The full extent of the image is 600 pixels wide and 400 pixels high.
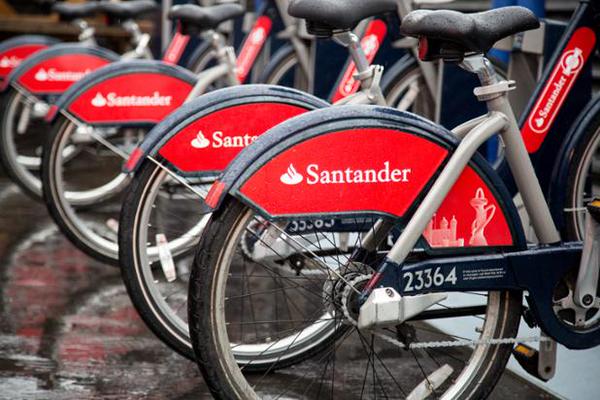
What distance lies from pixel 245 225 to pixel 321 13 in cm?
94

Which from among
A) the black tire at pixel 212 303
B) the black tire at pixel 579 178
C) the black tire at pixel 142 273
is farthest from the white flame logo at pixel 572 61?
the black tire at pixel 212 303

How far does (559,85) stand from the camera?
473 cm

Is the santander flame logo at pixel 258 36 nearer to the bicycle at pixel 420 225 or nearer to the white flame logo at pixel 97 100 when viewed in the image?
the white flame logo at pixel 97 100

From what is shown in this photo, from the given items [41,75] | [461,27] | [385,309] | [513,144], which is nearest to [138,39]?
[41,75]

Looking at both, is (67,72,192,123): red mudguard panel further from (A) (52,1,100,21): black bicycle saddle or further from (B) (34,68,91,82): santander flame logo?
(A) (52,1,100,21): black bicycle saddle

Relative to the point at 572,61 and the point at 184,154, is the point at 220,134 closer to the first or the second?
the point at 184,154

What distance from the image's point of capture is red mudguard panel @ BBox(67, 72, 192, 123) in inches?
236

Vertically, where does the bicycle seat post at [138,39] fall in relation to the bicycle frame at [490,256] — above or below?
above

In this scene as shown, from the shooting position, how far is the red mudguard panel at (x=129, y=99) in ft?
19.6

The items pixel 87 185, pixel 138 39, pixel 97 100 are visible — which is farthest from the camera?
pixel 138 39

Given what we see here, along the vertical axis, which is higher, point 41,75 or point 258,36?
point 258,36

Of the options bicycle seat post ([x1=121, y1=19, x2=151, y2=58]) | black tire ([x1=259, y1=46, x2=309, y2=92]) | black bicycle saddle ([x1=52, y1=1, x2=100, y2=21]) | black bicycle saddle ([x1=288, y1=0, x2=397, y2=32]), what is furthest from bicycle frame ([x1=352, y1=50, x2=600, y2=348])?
black bicycle saddle ([x1=52, y1=1, x2=100, y2=21])

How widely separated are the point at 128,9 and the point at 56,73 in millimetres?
906

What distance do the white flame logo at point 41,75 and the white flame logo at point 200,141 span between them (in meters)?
3.09
